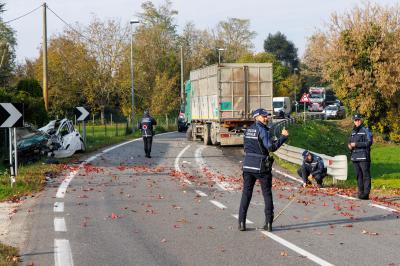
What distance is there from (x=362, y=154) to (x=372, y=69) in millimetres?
30526

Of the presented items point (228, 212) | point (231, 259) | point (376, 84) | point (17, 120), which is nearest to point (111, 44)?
point (376, 84)

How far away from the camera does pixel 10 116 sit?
14.7 metres

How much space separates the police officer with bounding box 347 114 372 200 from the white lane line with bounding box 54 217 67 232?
612cm

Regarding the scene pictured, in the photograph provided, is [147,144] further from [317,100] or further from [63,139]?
[317,100]

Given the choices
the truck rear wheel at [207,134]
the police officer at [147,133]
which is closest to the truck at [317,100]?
the truck rear wheel at [207,134]

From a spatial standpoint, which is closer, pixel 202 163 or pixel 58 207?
pixel 58 207

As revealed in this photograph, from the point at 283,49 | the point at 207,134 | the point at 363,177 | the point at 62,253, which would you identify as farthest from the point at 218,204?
the point at 283,49

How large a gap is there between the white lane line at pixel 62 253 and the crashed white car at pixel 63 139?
13.0 metres

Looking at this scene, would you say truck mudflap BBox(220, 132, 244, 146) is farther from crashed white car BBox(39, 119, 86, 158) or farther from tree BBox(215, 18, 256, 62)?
tree BBox(215, 18, 256, 62)

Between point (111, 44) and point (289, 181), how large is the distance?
114 ft

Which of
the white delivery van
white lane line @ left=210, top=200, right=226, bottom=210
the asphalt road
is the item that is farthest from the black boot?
the white delivery van

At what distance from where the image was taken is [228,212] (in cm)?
1076

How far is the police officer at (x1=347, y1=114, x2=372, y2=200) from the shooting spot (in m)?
12.6

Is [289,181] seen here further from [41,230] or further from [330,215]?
[41,230]
